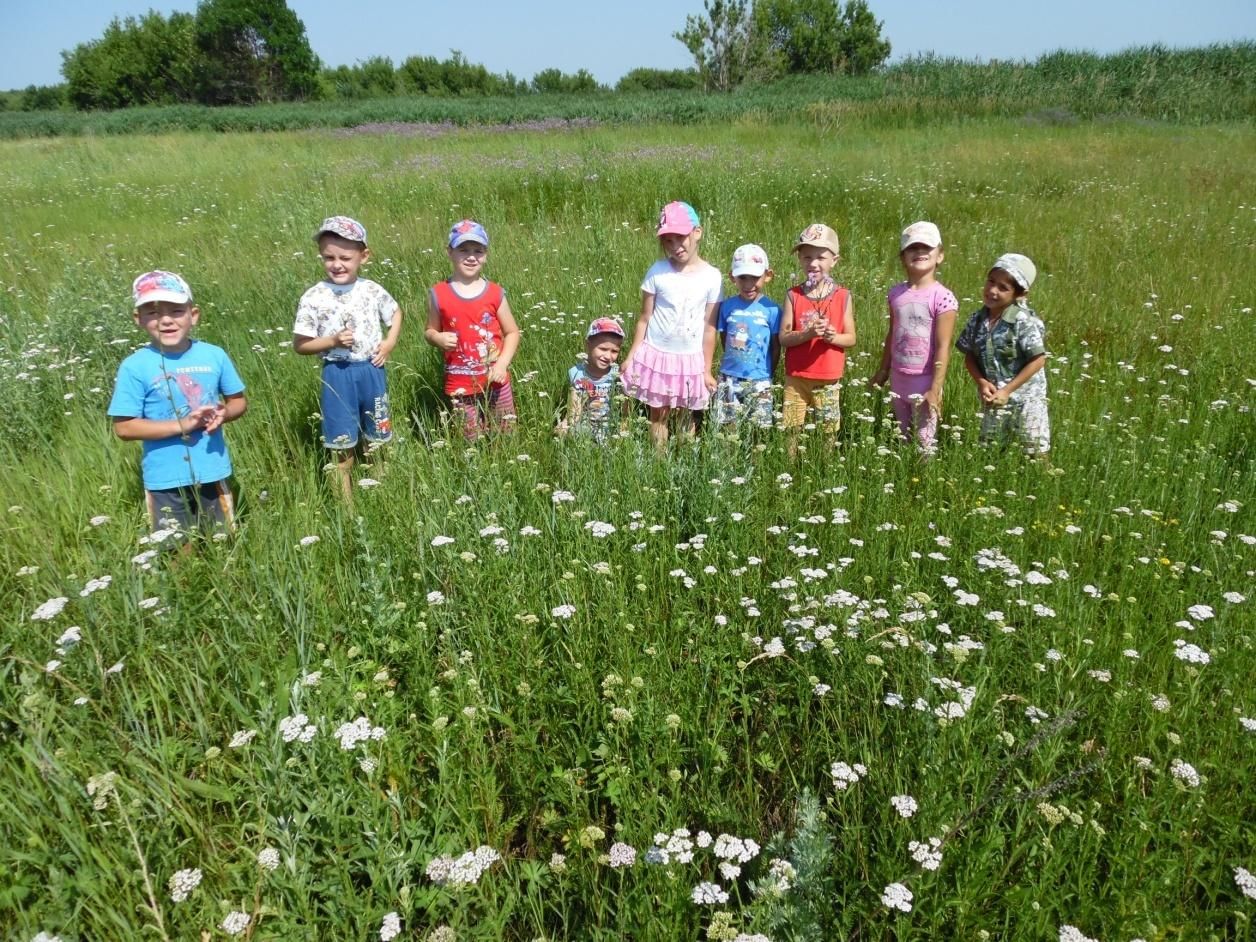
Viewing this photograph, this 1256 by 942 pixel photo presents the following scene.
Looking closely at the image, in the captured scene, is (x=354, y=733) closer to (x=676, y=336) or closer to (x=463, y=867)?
(x=463, y=867)

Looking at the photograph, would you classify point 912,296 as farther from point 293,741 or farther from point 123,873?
point 123,873

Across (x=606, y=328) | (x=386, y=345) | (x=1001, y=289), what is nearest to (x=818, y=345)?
(x=1001, y=289)

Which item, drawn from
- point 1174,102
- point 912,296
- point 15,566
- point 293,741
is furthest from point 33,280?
point 1174,102

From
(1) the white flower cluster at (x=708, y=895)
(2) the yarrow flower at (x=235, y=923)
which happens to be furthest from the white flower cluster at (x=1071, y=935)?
(2) the yarrow flower at (x=235, y=923)

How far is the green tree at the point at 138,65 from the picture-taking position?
69.1 m

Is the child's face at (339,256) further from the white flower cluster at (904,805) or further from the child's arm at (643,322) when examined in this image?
the white flower cluster at (904,805)

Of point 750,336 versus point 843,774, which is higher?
point 750,336

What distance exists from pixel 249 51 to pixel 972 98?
70.7m

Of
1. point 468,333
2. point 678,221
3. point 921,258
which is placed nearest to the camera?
point 921,258

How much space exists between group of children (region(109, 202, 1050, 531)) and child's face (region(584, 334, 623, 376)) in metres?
0.01

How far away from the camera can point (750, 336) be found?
15.7 ft

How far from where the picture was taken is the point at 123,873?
1.87 m

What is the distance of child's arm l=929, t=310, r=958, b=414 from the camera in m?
4.39

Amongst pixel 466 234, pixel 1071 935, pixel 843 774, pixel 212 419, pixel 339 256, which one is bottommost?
pixel 1071 935
